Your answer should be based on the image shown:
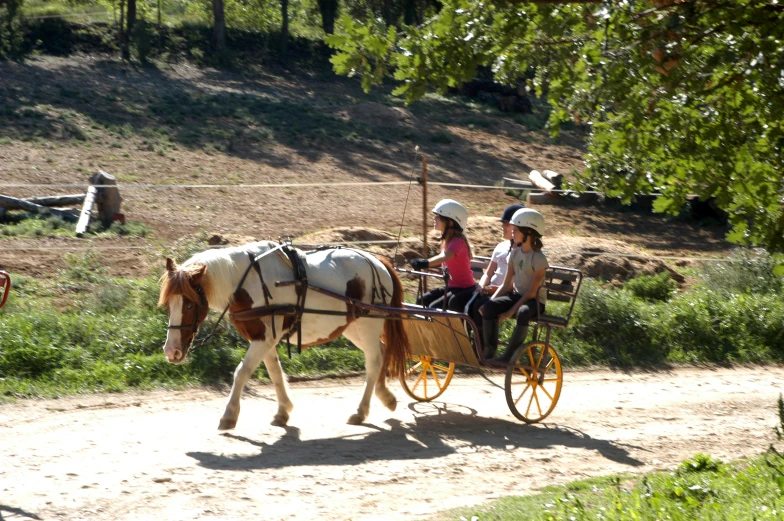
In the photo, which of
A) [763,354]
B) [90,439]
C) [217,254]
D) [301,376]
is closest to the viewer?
[90,439]

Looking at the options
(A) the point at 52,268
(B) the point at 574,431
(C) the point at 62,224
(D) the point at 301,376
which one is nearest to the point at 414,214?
(C) the point at 62,224

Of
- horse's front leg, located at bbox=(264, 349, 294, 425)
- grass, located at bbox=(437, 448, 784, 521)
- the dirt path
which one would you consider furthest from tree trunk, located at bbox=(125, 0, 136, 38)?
grass, located at bbox=(437, 448, 784, 521)

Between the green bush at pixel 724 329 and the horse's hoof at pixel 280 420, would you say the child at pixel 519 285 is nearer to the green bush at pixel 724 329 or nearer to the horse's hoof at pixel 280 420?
the horse's hoof at pixel 280 420

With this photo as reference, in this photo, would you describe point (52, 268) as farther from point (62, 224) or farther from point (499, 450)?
point (499, 450)

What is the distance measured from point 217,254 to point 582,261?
821 centimetres

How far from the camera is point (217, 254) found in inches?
295

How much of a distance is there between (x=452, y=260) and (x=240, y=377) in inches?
91.2

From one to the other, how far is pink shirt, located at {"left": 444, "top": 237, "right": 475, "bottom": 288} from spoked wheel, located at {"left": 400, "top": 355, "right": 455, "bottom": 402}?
760mm

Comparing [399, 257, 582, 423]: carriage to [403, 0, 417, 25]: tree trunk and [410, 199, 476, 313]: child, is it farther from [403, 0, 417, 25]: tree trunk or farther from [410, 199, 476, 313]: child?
[403, 0, 417, 25]: tree trunk

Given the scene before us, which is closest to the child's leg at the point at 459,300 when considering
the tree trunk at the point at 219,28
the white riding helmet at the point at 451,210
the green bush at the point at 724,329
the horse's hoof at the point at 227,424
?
the white riding helmet at the point at 451,210

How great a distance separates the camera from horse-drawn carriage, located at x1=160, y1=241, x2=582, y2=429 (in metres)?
7.26

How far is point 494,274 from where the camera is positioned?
8.63 m

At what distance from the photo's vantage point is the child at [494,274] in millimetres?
8414

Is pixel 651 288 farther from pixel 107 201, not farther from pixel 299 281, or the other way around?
pixel 107 201
